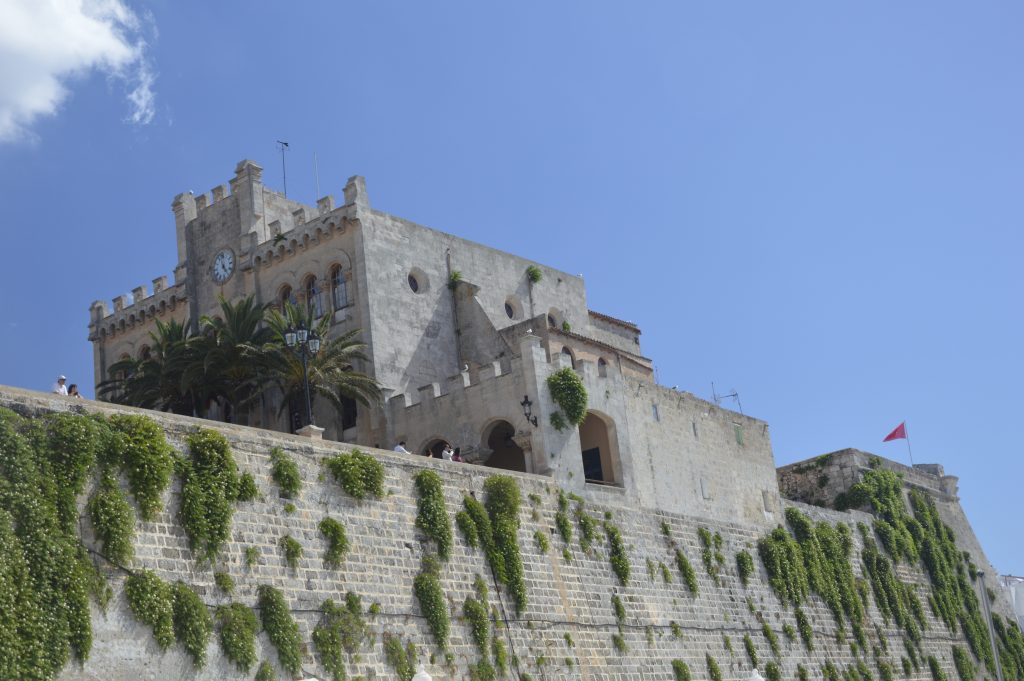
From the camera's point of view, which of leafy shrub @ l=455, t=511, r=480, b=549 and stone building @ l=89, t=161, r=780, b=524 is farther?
stone building @ l=89, t=161, r=780, b=524

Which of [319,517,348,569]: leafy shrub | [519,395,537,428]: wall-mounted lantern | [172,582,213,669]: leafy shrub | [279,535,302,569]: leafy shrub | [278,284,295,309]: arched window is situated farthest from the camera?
[278,284,295,309]: arched window

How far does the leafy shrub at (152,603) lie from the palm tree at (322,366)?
12236 mm

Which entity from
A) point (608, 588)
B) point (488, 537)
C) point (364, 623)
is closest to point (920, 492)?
point (608, 588)

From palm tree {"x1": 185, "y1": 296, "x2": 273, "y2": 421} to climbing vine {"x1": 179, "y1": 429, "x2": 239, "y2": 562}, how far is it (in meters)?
10.9

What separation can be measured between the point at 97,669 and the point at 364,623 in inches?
208

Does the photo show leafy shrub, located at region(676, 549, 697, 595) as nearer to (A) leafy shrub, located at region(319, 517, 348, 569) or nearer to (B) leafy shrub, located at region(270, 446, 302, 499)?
(A) leafy shrub, located at region(319, 517, 348, 569)

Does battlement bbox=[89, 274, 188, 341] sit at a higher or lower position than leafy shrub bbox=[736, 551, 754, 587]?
higher

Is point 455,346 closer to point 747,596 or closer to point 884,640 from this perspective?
point 747,596

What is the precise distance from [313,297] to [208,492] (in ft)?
51.9

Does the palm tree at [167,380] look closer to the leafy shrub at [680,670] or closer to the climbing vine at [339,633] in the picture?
the climbing vine at [339,633]

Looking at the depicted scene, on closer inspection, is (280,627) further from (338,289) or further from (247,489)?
(338,289)

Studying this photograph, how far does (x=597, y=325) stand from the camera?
4269 cm

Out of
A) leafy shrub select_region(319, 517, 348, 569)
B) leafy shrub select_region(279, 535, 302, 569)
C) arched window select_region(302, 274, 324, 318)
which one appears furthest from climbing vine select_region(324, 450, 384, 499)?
arched window select_region(302, 274, 324, 318)

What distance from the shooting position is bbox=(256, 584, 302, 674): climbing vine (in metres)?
19.6
